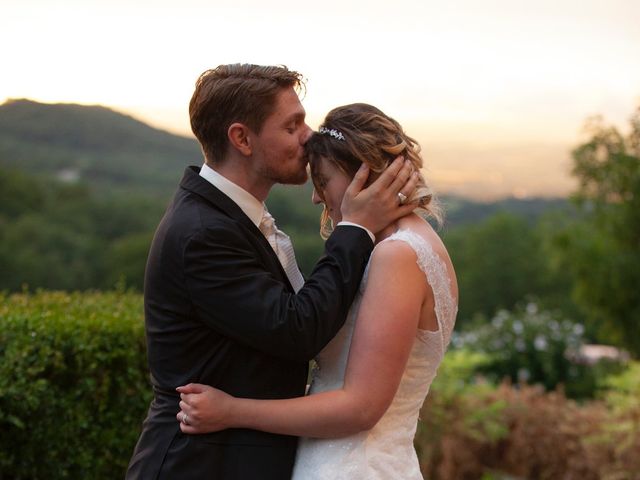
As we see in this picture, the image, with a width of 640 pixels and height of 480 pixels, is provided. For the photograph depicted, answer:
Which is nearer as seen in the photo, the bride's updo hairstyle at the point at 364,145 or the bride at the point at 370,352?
the bride at the point at 370,352

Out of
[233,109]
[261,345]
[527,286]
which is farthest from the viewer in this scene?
[527,286]

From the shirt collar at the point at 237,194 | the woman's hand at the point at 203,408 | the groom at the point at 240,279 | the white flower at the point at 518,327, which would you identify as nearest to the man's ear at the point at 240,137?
the groom at the point at 240,279

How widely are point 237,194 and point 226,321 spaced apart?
1.45 feet

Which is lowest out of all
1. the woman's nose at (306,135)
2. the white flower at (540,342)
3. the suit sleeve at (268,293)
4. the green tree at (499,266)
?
the green tree at (499,266)

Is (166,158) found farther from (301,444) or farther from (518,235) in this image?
(518,235)

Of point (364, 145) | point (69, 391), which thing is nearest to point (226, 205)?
point (364, 145)

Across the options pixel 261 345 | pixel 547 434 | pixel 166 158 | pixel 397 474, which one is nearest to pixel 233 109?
pixel 261 345

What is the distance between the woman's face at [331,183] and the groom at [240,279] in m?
0.07

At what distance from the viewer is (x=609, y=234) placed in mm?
9367

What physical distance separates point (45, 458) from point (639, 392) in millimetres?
5575

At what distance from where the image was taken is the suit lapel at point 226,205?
2.70 m

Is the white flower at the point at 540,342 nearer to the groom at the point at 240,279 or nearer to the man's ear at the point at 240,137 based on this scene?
the groom at the point at 240,279

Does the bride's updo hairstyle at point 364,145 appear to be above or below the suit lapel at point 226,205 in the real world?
above

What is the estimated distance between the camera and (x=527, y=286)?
128 feet
